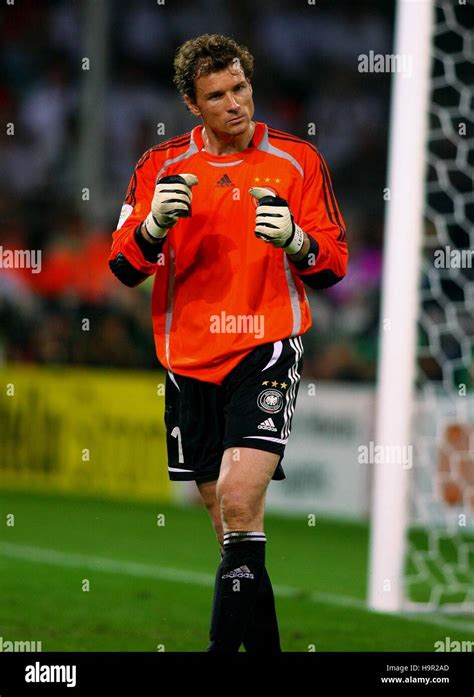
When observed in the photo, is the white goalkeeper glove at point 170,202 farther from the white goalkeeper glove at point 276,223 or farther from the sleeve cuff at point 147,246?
the white goalkeeper glove at point 276,223

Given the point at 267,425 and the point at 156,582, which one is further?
the point at 156,582

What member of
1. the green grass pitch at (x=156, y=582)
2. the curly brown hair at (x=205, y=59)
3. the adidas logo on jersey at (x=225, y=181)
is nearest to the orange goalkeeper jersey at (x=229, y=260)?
the adidas logo on jersey at (x=225, y=181)

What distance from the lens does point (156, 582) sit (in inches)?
319

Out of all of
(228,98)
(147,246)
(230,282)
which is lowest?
(230,282)

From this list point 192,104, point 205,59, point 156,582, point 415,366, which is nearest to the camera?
point 205,59

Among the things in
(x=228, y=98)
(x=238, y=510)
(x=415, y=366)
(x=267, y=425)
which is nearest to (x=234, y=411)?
(x=267, y=425)

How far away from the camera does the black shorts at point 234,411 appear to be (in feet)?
16.0

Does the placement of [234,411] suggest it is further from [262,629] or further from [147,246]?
[262,629]

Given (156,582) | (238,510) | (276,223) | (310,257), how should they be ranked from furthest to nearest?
(156,582) → (310,257) → (238,510) → (276,223)

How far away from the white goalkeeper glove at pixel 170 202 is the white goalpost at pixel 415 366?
2.83 m

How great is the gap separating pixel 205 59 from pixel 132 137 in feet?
35.9

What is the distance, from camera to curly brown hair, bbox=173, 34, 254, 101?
4.97 m

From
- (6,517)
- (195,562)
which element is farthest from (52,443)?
(195,562)

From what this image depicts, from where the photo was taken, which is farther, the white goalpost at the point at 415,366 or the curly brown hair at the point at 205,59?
the white goalpost at the point at 415,366
